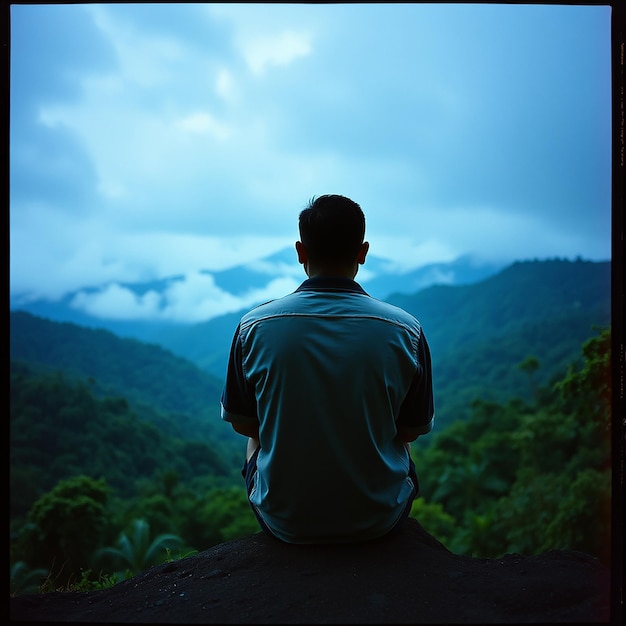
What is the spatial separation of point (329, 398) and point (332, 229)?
0.56 m

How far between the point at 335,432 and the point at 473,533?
70.0ft

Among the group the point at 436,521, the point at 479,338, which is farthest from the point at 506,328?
the point at 436,521

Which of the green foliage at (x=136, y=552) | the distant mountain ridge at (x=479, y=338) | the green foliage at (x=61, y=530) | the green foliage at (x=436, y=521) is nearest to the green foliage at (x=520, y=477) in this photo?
the green foliage at (x=436, y=521)

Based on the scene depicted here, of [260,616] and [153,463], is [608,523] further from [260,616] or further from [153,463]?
[153,463]

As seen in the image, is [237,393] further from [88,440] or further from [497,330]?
[497,330]

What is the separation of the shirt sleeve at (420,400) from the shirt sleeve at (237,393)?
515 millimetres

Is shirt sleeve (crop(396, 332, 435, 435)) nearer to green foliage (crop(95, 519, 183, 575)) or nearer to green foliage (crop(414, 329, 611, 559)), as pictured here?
green foliage (crop(414, 329, 611, 559))

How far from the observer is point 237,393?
81.7 inches

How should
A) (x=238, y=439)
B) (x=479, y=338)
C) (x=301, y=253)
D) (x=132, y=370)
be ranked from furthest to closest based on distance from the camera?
(x=479, y=338) → (x=132, y=370) → (x=238, y=439) → (x=301, y=253)

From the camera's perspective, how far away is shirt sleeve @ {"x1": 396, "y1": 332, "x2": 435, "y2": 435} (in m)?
2.05

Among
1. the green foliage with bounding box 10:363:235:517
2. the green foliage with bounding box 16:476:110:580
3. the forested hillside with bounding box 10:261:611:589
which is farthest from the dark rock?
the green foliage with bounding box 10:363:235:517

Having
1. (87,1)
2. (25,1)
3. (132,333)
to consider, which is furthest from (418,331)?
(132,333)

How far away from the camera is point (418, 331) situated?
6.68 ft

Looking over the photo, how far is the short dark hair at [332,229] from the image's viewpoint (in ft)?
6.59
